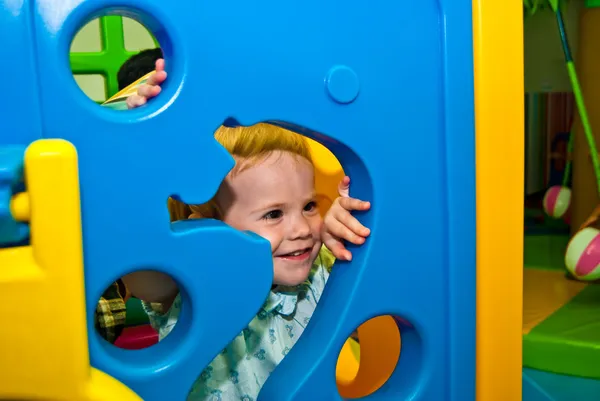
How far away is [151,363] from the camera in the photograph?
1.59ft

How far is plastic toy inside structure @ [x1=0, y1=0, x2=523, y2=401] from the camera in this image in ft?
1.33

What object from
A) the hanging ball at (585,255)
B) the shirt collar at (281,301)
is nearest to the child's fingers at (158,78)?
the shirt collar at (281,301)

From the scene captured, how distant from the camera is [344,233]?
0.59 meters

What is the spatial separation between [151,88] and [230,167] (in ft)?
0.32

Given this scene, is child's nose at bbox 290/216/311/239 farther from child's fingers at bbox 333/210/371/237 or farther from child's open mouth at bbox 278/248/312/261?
child's fingers at bbox 333/210/371/237

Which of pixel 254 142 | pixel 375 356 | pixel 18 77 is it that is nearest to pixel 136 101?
pixel 18 77

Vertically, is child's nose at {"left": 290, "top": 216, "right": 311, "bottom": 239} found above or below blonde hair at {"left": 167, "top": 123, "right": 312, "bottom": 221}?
below

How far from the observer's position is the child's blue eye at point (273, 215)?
29.8 inches

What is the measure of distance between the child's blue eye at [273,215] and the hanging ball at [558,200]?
0.87 meters

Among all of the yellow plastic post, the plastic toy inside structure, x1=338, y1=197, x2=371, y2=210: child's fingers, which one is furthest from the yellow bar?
the yellow plastic post

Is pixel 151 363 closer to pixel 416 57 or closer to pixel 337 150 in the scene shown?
pixel 337 150

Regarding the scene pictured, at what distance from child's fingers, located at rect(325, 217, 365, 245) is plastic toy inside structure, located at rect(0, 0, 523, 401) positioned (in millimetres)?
14

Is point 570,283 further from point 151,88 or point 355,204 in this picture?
point 151,88

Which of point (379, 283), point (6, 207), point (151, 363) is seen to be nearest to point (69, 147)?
point (6, 207)
